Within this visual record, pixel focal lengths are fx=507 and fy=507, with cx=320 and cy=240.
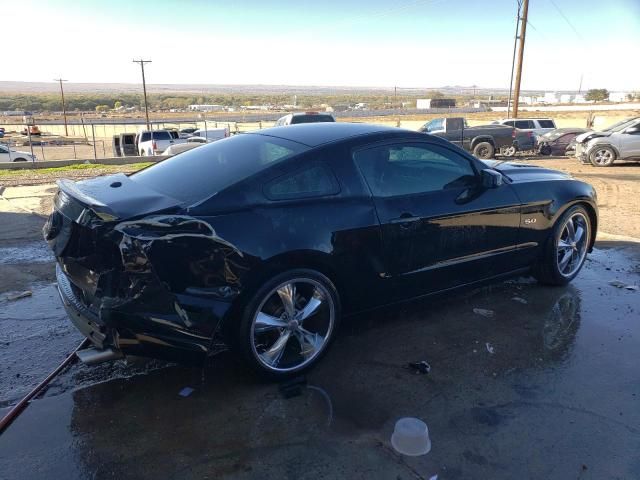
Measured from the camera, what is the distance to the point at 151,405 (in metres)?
3.14

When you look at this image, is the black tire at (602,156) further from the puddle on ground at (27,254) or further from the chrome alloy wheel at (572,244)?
the puddle on ground at (27,254)

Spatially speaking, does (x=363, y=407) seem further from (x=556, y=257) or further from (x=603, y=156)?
(x=603, y=156)

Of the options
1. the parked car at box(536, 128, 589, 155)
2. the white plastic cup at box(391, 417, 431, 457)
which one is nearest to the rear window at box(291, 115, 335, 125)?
the parked car at box(536, 128, 589, 155)

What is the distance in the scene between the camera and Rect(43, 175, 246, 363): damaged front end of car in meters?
2.86

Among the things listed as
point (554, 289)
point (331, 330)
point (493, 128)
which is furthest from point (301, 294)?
point (493, 128)

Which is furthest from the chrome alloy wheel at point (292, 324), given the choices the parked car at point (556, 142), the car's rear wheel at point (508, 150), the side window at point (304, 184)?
the parked car at point (556, 142)

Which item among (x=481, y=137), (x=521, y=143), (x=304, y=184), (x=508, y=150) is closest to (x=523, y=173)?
(x=304, y=184)

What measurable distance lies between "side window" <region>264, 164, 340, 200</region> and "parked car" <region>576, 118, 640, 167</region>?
1520 cm

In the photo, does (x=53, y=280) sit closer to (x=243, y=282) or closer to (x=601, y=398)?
(x=243, y=282)

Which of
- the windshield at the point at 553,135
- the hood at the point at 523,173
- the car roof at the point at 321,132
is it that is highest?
the car roof at the point at 321,132

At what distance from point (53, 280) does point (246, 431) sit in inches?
132

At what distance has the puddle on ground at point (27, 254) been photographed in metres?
5.80

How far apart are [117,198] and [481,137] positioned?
17.2 meters

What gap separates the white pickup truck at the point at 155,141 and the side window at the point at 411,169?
67.3 feet
